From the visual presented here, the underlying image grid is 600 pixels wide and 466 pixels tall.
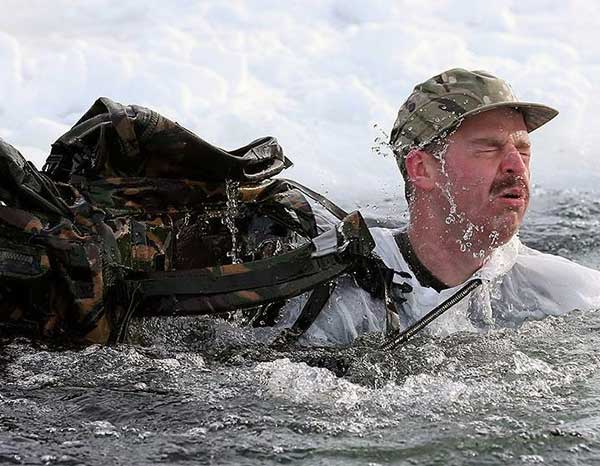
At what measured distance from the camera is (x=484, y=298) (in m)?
3.70

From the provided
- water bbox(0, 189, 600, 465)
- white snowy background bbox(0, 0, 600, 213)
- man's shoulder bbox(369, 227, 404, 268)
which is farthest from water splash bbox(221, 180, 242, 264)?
white snowy background bbox(0, 0, 600, 213)

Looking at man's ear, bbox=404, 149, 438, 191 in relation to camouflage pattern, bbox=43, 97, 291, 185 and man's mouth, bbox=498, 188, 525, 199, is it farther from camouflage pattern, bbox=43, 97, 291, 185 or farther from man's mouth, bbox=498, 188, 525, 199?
camouflage pattern, bbox=43, 97, 291, 185

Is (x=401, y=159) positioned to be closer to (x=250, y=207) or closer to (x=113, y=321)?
(x=250, y=207)

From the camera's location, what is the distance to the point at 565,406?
2.65 m

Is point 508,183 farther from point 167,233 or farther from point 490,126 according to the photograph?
point 167,233

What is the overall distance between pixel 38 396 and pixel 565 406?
56.9 inches

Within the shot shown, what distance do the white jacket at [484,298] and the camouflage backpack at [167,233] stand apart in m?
0.10

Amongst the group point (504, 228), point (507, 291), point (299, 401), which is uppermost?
point (504, 228)

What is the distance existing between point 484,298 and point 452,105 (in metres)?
0.73

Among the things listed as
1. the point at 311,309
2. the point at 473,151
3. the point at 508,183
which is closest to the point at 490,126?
the point at 473,151

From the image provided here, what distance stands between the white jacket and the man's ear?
23 centimetres

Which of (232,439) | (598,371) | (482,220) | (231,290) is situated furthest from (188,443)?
(482,220)

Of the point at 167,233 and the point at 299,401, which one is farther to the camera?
the point at 167,233

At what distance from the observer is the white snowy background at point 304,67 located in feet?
28.7
